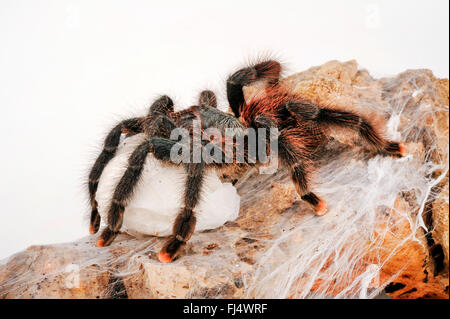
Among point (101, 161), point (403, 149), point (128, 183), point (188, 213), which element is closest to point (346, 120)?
point (403, 149)

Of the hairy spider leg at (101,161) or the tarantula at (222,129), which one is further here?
the hairy spider leg at (101,161)

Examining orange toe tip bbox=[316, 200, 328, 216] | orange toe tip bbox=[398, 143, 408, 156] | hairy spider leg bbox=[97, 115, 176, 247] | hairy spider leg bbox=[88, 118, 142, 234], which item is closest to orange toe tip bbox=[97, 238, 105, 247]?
hairy spider leg bbox=[97, 115, 176, 247]

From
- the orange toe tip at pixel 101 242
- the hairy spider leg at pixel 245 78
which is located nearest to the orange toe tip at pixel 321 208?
the hairy spider leg at pixel 245 78

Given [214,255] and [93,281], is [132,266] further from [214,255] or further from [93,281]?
[214,255]

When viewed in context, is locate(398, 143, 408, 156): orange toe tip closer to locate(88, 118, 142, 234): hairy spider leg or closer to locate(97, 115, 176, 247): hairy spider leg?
locate(97, 115, 176, 247): hairy spider leg

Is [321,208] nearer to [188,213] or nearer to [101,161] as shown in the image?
[188,213]

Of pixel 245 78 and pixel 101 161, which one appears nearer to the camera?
pixel 101 161

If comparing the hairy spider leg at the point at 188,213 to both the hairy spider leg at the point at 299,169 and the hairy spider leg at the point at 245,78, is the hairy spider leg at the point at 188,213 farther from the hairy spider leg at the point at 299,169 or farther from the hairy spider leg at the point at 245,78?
the hairy spider leg at the point at 245,78
